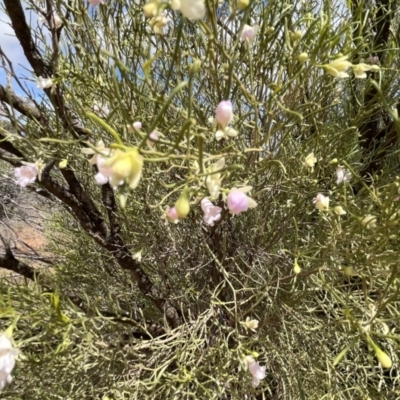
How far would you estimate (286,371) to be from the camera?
122cm

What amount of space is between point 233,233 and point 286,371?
15.3 inches

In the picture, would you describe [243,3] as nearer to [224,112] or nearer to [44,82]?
[224,112]

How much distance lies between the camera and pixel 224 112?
2.26ft

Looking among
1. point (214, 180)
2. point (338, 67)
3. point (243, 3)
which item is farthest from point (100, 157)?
point (338, 67)

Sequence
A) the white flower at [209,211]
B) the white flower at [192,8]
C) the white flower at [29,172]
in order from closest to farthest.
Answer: the white flower at [192,8] → the white flower at [209,211] → the white flower at [29,172]

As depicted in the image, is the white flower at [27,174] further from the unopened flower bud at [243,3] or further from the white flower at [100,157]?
the unopened flower bud at [243,3]

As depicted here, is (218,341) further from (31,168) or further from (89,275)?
(89,275)

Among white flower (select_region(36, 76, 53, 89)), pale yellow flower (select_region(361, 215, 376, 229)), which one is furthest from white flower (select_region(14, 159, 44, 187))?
pale yellow flower (select_region(361, 215, 376, 229))

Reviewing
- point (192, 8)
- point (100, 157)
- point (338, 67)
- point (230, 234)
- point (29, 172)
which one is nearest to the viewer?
point (192, 8)

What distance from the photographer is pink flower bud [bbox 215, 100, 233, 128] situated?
68 cm

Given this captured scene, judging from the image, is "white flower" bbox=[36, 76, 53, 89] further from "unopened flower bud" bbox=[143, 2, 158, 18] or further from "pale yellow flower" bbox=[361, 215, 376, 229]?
"pale yellow flower" bbox=[361, 215, 376, 229]

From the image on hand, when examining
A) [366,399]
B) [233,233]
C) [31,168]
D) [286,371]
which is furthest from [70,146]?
[366,399]

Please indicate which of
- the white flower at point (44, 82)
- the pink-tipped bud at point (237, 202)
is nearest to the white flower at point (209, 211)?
the pink-tipped bud at point (237, 202)

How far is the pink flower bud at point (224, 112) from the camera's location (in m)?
0.68
